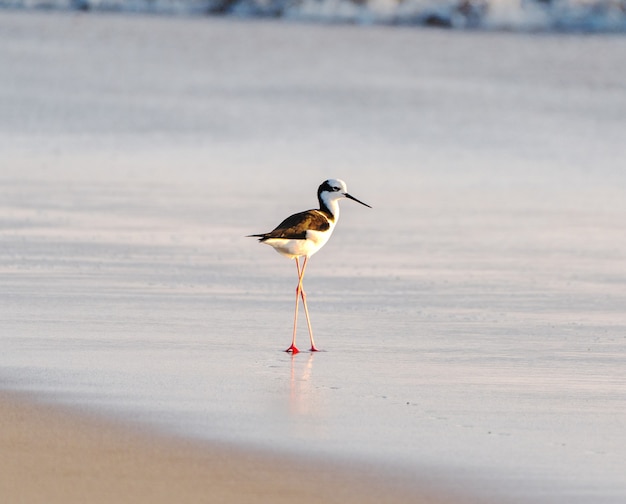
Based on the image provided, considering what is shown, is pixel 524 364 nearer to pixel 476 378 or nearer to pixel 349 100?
pixel 476 378

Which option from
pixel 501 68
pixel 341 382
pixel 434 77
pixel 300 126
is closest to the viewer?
pixel 341 382

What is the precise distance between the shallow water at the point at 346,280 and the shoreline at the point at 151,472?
0.72ft


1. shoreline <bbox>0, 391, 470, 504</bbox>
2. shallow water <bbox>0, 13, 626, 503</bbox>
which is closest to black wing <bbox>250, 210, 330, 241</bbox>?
shallow water <bbox>0, 13, 626, 503</bbox>

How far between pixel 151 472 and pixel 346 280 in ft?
15.9

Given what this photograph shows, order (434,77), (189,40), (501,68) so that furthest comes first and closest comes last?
(189,40) < (501,68) < (434,77)

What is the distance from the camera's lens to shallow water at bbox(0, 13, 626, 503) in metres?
7.32

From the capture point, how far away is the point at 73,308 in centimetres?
986

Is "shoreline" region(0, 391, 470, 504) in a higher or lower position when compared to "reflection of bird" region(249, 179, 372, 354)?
lower

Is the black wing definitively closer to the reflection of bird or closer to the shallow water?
the reflection of bird

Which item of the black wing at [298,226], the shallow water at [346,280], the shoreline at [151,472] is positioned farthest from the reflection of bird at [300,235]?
the shoreline at [151,472]

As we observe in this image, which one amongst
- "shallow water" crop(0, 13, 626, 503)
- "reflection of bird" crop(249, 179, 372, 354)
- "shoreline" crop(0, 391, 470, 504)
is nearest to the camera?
"shoreline" crop(0, 391, 470, 504)

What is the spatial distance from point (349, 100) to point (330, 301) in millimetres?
17667

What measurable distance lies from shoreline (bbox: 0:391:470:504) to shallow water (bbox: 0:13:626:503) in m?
0.22

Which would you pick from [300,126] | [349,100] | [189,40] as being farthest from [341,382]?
[189,40]
